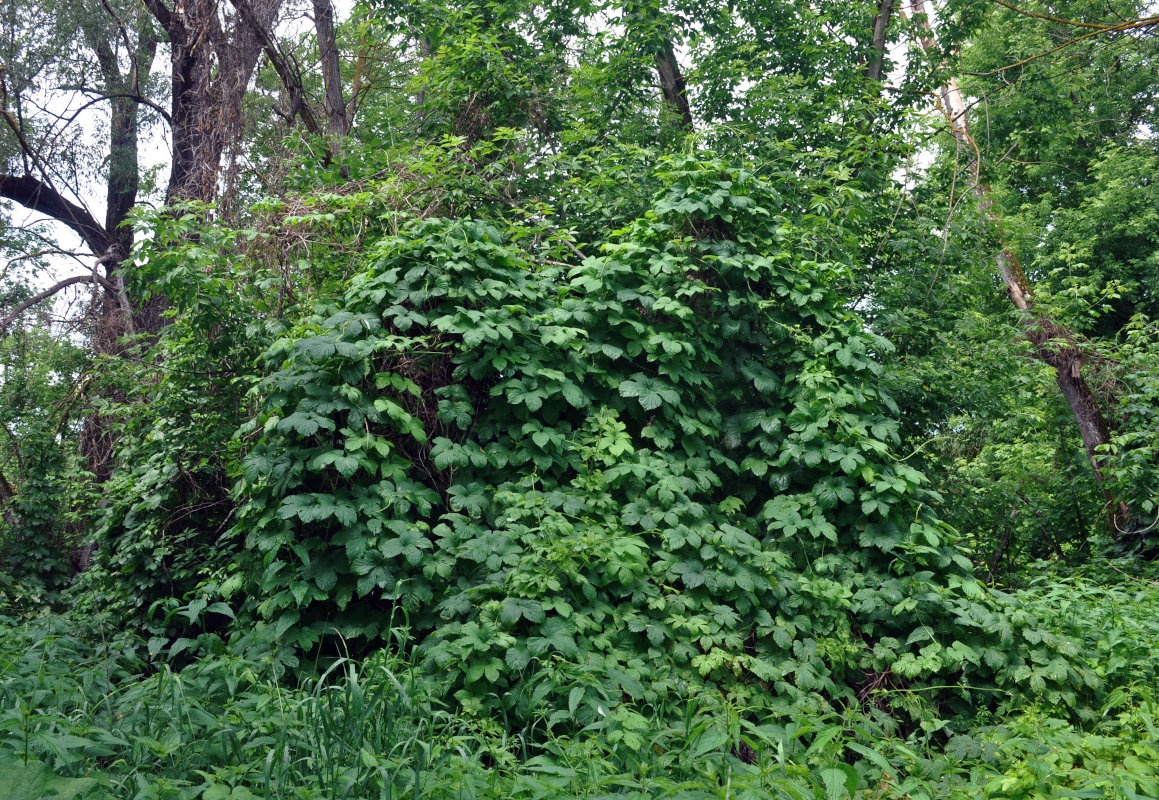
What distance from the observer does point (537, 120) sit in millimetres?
8250

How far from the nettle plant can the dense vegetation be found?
0.03m

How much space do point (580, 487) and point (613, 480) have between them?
Answer: 20cm

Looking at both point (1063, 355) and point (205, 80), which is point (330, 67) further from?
point (1063, 355)

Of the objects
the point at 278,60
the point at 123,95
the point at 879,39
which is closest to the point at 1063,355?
the point at 879,39

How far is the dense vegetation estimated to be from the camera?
297 centimetres

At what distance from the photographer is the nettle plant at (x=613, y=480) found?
150 inches

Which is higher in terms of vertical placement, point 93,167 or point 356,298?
point 93,167

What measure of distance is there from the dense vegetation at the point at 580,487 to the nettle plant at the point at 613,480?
3 cm

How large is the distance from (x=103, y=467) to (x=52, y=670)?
7.39m

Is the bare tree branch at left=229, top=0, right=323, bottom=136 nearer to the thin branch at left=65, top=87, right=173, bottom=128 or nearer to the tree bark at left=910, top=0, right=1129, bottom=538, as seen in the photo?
the thin branch at left=65, top=87, right=173, bottom=128

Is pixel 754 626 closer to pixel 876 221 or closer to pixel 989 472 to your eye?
pixel 876 221

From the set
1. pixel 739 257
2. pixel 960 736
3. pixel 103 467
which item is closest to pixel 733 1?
pixel 739 257

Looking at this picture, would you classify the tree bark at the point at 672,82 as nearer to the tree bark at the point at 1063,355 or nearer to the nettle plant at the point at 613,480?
the tree bark at the point at 1063,355

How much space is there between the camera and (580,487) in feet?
14.7
